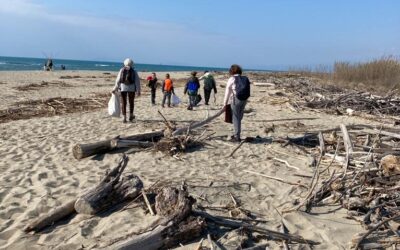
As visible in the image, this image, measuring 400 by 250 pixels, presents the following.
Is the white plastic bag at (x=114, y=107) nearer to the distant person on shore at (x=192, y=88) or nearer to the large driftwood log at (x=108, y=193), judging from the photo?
the distant person on shore at (x=192, y=88)

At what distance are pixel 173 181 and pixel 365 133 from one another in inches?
182

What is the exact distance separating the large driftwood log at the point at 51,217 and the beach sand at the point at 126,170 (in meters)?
0.08

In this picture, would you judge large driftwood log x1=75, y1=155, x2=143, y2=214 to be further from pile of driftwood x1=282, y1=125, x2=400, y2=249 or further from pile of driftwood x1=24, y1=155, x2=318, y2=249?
pile of driftwood x1=282, y1=125, x2=400, y2=249

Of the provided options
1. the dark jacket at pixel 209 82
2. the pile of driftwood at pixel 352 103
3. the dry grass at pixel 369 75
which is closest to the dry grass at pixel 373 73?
the dry grass at pixel 369 75

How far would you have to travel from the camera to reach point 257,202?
5.58 meters

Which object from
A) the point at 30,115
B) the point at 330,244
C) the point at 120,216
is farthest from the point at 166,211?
the point at 30,115

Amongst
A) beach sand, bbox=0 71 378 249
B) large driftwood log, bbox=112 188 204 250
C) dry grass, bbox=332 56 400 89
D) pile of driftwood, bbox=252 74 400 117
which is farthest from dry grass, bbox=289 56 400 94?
large driftwood log, bbox=112 188 204 250

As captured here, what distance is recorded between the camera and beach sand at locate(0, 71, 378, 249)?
4625mm

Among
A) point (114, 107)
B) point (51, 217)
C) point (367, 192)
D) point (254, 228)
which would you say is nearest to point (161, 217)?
point (254, 228)

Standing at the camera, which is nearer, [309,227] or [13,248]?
[13,248]

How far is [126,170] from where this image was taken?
6914mm

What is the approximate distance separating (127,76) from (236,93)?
137 inches

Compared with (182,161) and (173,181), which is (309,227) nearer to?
(173,181)

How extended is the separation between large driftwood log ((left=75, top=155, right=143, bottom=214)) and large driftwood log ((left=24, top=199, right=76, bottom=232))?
0.33 ft
